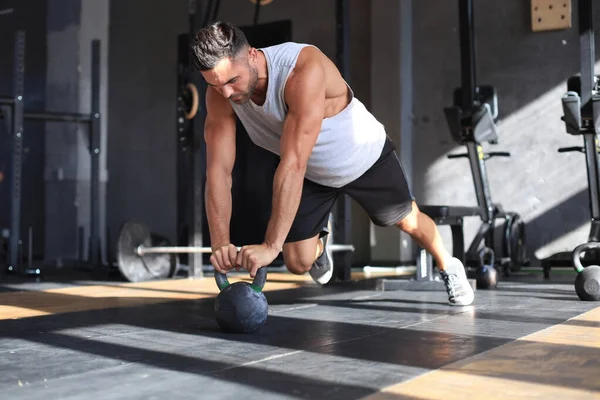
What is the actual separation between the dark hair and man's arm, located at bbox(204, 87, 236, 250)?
1.06 feet

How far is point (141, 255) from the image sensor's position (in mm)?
4676

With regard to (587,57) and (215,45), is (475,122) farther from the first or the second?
(215,45)

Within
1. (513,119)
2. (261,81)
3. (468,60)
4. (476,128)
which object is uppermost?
(468,60)

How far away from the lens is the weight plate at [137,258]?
4.60m

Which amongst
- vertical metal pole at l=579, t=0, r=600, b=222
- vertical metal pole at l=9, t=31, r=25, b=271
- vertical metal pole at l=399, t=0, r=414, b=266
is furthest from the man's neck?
vertical metal pole at l=399, t=0, r=414, b=266

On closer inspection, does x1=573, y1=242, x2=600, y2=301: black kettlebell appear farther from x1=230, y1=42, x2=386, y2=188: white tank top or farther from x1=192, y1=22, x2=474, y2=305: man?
x1=230, y1=42, x2=386, y2=188: white tank top

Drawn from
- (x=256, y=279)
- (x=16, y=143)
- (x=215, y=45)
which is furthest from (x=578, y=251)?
(x=16, y=143)

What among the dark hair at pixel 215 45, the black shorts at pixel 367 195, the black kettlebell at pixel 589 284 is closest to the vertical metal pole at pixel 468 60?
the black kettlebell at pixel 589 284

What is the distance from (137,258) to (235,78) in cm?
295

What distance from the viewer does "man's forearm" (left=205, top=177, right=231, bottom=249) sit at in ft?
7.20

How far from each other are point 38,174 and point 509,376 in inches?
241

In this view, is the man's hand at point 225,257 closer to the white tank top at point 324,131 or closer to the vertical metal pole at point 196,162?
the white tank top at point 324,131

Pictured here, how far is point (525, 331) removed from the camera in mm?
2195

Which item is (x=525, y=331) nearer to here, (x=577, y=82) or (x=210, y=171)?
(x=210, y=171)
